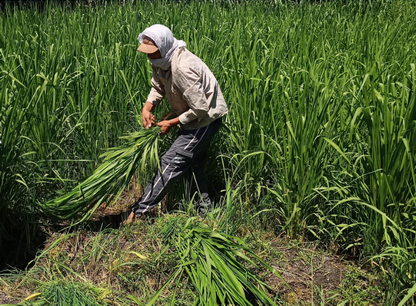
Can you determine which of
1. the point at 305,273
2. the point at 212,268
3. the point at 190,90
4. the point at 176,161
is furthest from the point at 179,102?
the point at 305,273

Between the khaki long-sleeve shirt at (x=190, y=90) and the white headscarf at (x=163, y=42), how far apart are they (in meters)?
0.04

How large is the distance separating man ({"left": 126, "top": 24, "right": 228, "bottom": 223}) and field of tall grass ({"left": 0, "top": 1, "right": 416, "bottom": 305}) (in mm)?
209

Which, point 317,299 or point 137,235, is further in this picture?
point 137,235

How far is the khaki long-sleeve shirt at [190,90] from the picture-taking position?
245cm

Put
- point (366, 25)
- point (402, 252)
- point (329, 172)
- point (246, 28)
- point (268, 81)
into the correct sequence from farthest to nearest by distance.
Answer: point (366, 25)
point (246, 28)
point (268, 81)
point (329, 172)
point (402, 252)

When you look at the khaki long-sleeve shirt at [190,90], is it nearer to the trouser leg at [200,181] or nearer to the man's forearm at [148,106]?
the man's forearm at [148,106]

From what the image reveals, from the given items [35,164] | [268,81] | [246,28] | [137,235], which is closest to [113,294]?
[137,235]

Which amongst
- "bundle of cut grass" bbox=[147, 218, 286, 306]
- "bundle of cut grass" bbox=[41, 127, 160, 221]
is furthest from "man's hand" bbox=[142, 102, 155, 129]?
"bundle of cut grass" bbox=[147, 218, 286, 306]

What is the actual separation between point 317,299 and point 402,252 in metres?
0.45

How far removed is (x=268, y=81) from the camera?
8.86ft

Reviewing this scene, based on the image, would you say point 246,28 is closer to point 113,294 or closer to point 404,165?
point 404,165

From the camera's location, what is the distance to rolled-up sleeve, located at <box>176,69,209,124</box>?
244 cm

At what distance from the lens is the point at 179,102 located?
8.59 ft

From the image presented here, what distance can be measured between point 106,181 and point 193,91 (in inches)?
27.9
